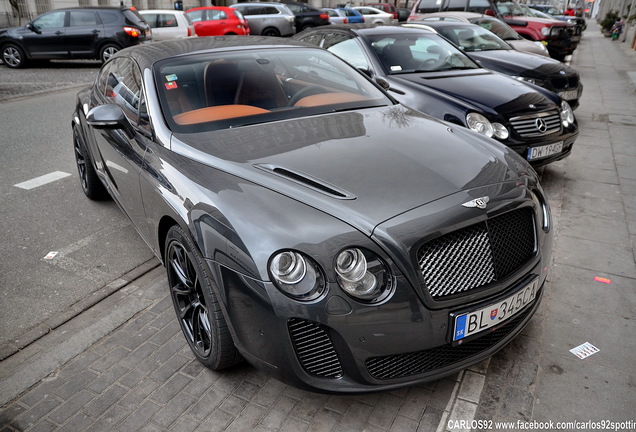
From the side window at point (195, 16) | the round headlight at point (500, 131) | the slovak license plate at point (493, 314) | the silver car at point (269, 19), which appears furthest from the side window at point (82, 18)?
the slovak license plate at point (493, 314)

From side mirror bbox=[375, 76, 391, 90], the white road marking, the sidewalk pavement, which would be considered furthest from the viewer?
the white road marking

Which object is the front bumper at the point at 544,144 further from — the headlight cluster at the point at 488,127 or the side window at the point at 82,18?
the side window at the point at 82,18

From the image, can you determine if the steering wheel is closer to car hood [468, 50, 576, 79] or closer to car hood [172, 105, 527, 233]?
car hood [172, 105, 527, 233]

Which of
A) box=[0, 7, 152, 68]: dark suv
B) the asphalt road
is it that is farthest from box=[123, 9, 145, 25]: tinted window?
the asphalt road

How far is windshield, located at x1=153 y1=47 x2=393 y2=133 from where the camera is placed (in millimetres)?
3207

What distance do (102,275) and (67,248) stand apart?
60 cm

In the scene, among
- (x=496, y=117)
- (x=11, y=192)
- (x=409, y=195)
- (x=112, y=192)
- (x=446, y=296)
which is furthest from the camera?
(x=11, y=192)

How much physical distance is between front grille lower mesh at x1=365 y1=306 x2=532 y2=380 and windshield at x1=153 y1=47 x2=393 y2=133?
66.4 inches

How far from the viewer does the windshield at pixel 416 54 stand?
603 centimetres

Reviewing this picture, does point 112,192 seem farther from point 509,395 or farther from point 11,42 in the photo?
point 11,42

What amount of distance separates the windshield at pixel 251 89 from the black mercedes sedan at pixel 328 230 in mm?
17

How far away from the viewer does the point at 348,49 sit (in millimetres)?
6289

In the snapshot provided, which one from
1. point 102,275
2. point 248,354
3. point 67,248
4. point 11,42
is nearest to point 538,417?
point 248,354

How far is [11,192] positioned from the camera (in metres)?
5.30
